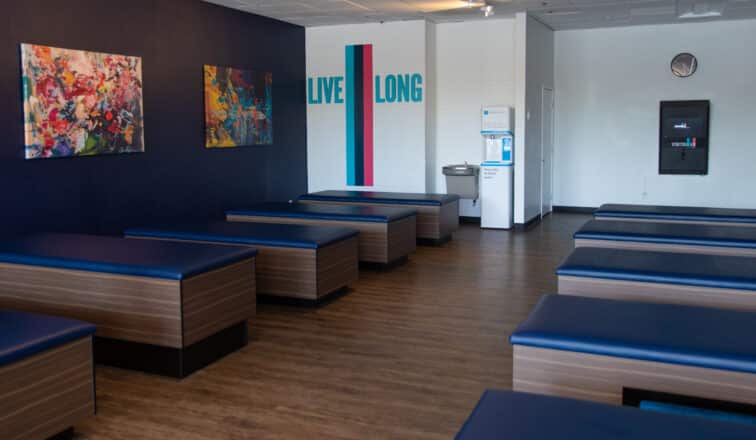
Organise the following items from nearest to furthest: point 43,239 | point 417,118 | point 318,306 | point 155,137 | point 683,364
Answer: point 683,364, point 43,239, point 318,306, point 155,137, point 417,118

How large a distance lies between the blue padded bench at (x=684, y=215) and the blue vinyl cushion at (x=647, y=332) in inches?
154

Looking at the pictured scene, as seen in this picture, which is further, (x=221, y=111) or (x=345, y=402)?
(x=221, y=111)

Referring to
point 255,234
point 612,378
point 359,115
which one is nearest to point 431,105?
point 359,115

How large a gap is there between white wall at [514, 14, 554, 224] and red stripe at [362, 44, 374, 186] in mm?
2220

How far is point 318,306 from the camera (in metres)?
6.05

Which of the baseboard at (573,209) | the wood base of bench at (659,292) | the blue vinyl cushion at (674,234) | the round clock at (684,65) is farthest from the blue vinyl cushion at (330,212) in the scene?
the round clock at (684,65)

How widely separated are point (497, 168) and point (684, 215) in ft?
11.3

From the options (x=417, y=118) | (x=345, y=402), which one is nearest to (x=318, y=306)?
(x=345, y=402)

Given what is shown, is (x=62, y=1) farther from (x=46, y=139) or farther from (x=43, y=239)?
(x=43, y=239)

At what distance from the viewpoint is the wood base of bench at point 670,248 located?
5.70 m

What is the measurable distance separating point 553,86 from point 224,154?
589 centimetres

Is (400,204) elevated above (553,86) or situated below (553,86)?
below

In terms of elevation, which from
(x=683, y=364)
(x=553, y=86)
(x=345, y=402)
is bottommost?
(x=345, y=402)

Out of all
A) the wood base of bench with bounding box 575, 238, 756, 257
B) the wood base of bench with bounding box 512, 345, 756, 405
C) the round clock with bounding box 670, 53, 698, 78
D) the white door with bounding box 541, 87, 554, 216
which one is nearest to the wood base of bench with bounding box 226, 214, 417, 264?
the wood base of bench with bounding box 575, 238, 756, 257
